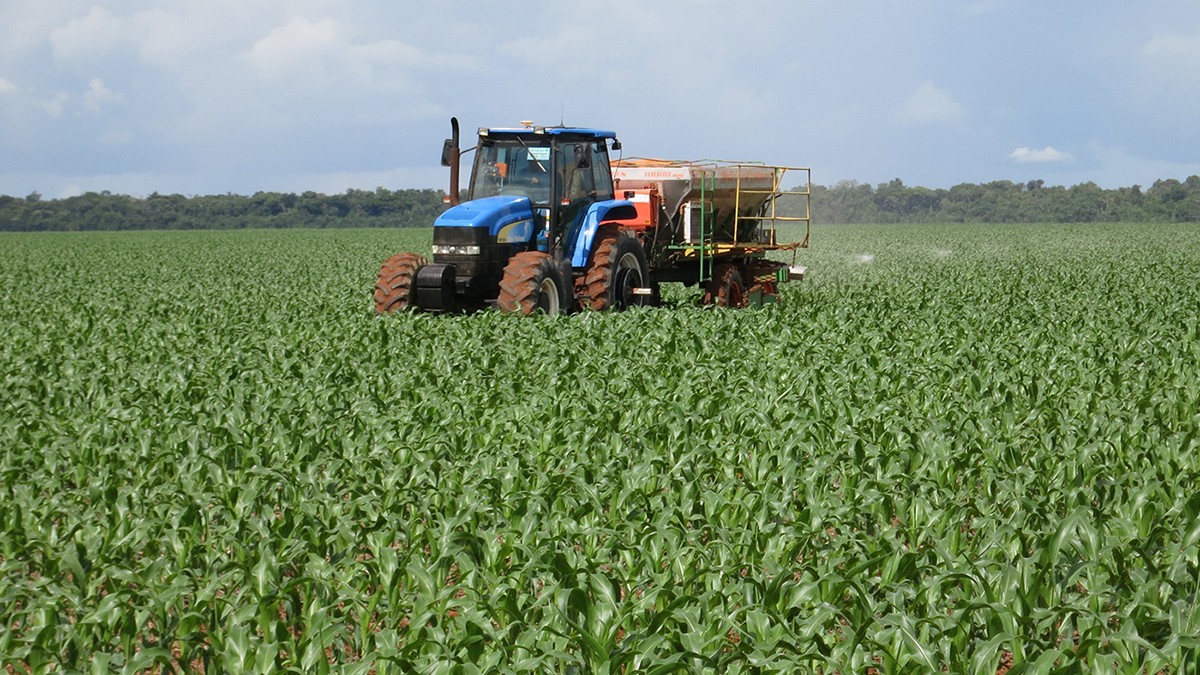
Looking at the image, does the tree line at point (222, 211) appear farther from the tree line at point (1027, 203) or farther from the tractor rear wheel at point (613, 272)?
the tractor rear wheel at point (613, 272)

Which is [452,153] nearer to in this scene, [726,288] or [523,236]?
[523,236]

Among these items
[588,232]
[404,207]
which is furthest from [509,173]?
[404,207]

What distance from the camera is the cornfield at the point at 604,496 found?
443 centimetres

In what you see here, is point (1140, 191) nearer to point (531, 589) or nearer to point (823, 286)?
point (823, 286)

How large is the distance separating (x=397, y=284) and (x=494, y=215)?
1.52 metres

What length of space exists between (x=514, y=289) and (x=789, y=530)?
796cm

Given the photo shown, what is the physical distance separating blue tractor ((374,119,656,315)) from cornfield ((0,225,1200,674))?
1.66 feet

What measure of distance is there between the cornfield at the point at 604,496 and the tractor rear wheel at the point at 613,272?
19.2 inches

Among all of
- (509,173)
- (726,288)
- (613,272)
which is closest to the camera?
(509,173)

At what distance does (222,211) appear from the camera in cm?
11169

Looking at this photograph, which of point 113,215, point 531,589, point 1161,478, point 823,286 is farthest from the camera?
point 113,215

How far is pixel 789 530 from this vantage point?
557 centimetres

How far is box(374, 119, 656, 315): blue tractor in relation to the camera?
1347 cm

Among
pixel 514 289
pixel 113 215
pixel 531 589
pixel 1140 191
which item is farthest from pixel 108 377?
pixel 1140 191
